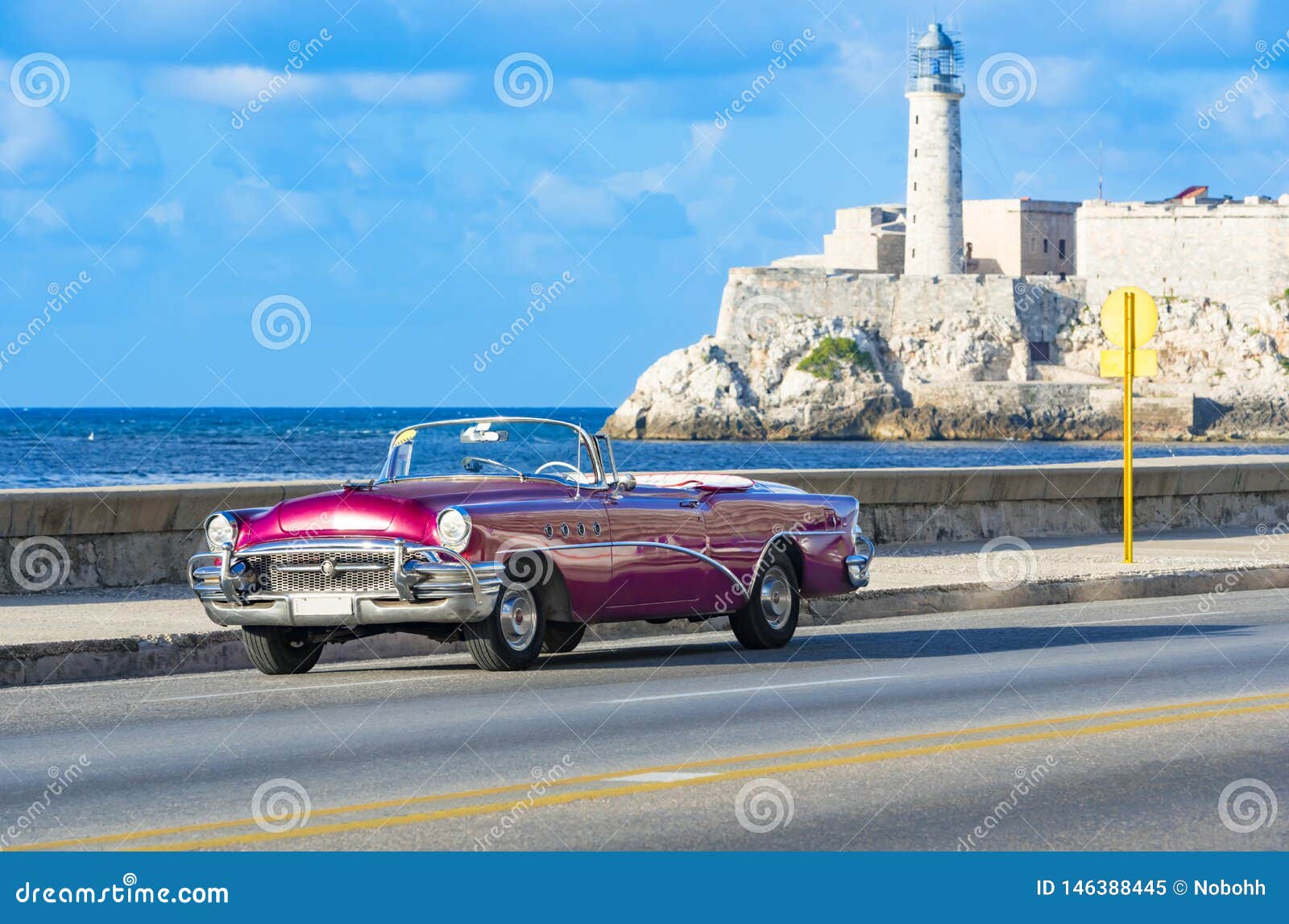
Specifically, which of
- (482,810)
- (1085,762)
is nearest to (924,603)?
(1085,762)

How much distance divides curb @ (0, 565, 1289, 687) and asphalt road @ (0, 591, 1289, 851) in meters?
0.41

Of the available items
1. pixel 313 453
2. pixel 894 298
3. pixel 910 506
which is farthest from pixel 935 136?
pixel 910 506

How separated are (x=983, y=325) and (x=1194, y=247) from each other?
14.2 metres

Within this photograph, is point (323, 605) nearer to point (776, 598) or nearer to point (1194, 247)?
point (776, 598)

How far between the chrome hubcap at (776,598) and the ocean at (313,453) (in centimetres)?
5839

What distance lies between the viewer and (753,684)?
12.1m

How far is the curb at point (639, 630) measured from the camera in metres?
12.9

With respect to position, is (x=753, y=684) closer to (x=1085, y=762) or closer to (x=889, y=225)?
(x=1085, y=762)

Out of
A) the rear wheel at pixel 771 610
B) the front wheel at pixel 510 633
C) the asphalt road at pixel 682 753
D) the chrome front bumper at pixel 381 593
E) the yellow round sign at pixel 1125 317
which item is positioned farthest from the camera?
the yellow round sign at pixel 1125 317

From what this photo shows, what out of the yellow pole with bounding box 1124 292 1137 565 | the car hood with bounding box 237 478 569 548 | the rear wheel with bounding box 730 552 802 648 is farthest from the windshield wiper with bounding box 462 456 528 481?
the yellow pole with bounding box 1124 292 1137 565

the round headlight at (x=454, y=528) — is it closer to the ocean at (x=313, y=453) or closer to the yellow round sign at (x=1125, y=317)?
the yellow round sign at (x=1125, y=317)

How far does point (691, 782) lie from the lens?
847cm

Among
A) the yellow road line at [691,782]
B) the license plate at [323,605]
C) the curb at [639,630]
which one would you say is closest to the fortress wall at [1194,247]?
the curb at [639,630]

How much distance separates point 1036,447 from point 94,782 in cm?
11697
